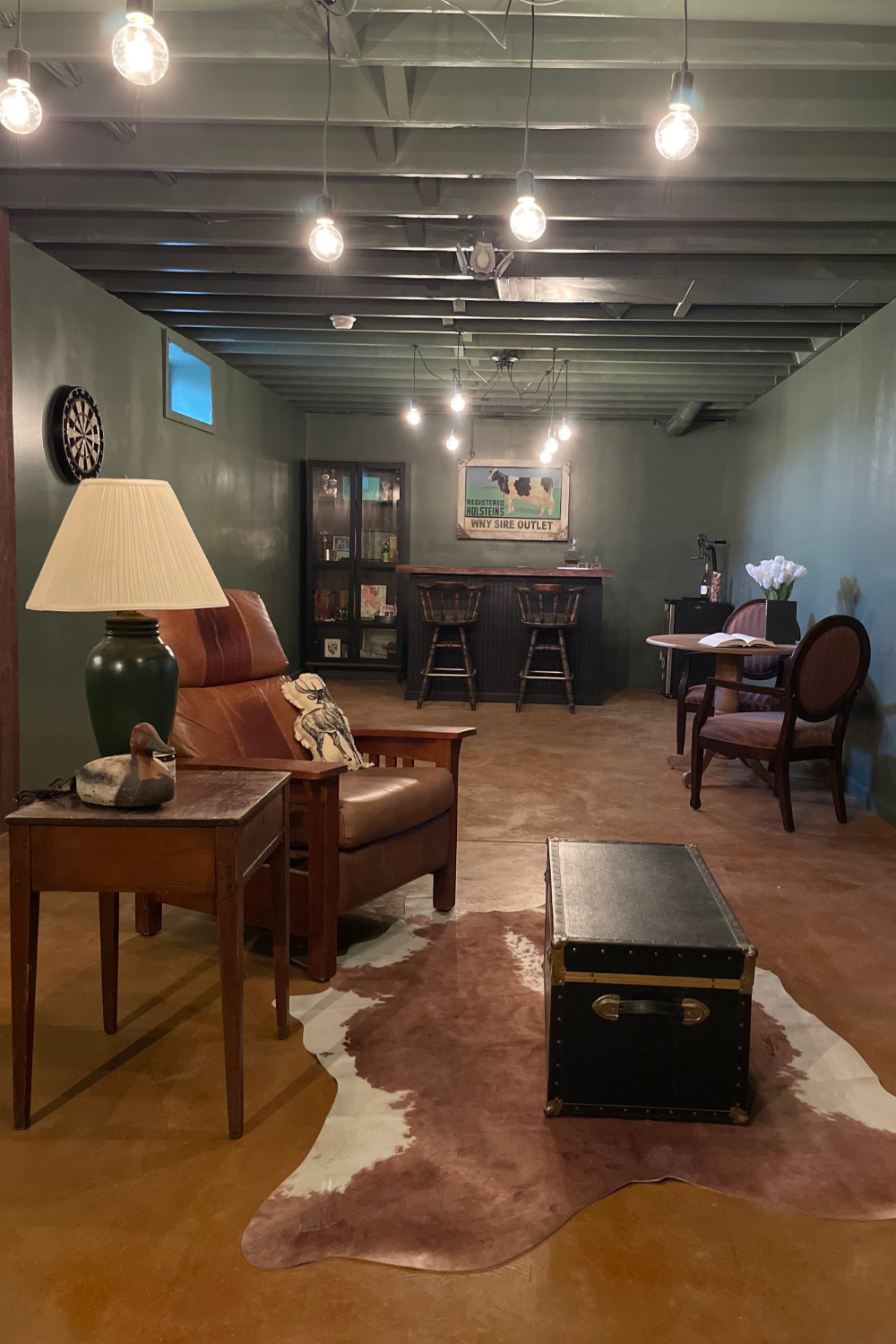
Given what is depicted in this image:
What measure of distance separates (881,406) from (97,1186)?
4.79 meters

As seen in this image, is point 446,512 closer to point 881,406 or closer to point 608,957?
point 881,406

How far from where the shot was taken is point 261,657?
3.11 metres

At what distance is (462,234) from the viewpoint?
409cm

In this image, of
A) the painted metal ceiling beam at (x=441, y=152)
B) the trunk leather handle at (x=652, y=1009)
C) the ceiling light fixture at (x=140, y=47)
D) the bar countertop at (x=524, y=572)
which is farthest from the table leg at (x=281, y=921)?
the bar countertop at (x=524, y=572)

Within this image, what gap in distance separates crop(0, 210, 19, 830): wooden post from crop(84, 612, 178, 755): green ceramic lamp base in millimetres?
2142

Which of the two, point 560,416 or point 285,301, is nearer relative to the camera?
point 285,301

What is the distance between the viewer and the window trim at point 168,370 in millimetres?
5512

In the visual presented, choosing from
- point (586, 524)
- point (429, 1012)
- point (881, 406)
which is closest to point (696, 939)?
point (429, 1012)

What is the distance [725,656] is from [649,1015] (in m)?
3.21

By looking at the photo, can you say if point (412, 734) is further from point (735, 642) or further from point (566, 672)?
point (566, 672)

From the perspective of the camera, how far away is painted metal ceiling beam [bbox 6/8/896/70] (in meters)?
2.65

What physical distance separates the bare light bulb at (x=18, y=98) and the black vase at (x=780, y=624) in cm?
434

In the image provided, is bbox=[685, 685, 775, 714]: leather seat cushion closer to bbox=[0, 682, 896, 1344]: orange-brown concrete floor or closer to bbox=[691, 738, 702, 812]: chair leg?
bbox=[691, 738, 702, 812]: chair leg

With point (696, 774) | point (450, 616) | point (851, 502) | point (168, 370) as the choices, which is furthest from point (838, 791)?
point (168, 370)
